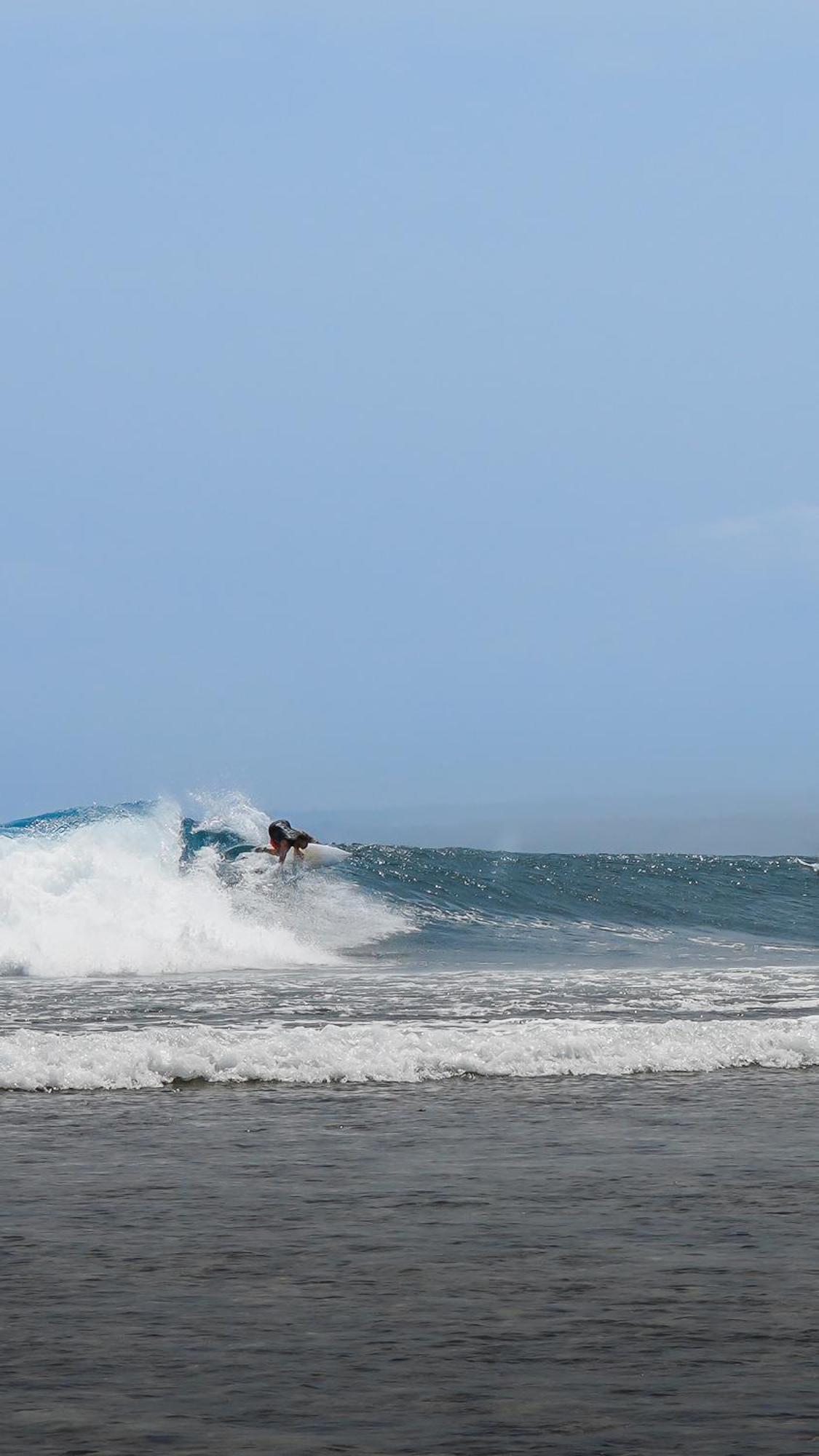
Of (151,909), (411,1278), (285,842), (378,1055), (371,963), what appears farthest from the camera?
(285,842)

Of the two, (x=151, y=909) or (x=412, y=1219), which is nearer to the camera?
(x=412, y=1219)

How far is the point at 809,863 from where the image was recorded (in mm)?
58906

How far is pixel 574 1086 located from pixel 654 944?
19912 mm

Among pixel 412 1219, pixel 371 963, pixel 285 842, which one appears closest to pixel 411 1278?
pixel 412 1219

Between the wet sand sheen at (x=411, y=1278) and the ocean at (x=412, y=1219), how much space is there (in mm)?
19

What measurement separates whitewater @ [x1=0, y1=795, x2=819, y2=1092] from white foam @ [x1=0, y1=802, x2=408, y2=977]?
0.06 m

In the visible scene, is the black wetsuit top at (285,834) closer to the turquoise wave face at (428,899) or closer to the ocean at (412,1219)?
the turquoise wave face at (428,899)

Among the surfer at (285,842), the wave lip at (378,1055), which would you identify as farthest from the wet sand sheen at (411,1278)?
the surfer at (285,842)

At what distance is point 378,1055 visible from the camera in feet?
41.4

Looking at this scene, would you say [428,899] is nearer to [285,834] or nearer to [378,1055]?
[285,834]

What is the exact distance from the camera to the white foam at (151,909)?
26.5 m

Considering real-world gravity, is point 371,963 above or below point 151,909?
below

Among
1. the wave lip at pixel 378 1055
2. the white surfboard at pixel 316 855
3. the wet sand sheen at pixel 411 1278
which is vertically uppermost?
the white surfboard at pixel 316 855

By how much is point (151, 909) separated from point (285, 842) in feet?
19.6
